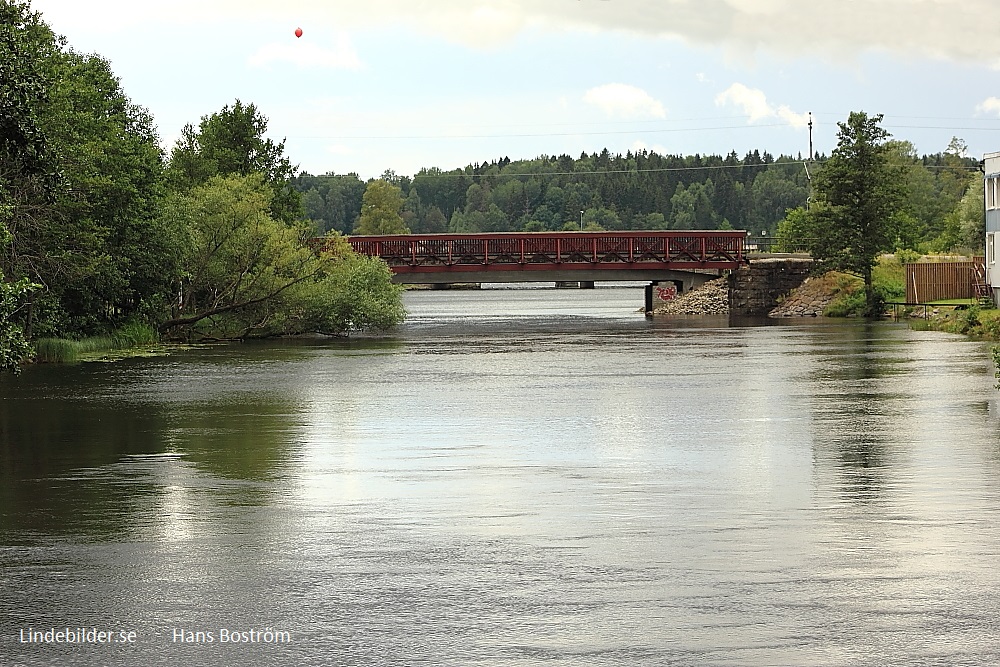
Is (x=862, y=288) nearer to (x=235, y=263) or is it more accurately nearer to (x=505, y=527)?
(x=235, y=263)

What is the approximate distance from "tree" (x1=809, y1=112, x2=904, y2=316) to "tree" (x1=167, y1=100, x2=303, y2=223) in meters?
34.6

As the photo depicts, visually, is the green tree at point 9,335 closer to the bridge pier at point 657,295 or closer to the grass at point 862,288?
the grass at point 862,288

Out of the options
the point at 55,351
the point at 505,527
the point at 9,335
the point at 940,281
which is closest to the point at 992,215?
the point at 940,281

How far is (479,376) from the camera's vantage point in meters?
41.8

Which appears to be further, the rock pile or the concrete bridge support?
the rock pile

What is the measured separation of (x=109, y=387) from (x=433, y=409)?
452 inches

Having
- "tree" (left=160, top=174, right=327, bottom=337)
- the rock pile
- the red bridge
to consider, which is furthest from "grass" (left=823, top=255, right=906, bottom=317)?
"tree" (left=160, top=174, right=327, bottom=337)

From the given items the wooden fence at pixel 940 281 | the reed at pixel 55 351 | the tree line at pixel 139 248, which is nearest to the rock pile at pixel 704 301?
the wooden fence at pixel 940 281

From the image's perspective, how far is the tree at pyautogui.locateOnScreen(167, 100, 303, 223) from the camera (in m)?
90.3

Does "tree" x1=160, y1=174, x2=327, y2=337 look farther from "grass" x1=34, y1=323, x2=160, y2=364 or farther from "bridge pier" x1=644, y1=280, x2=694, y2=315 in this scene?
"bridge pier" x1=644, y1=280, x2=694, y2=315

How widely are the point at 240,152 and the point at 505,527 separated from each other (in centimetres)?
8150

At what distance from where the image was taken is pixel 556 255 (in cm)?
9869

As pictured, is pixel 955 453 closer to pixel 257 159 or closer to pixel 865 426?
pixel 865 426

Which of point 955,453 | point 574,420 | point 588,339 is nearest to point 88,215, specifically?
point 588,339
